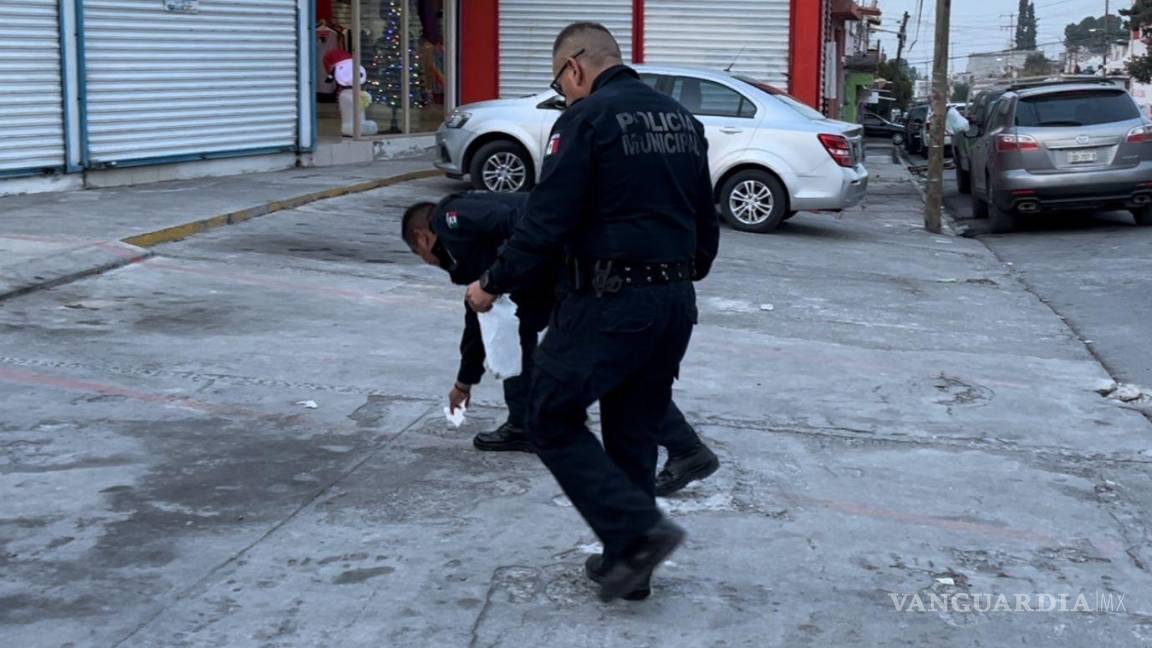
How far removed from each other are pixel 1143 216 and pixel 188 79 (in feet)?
35.9

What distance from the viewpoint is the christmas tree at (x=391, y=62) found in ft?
65.5

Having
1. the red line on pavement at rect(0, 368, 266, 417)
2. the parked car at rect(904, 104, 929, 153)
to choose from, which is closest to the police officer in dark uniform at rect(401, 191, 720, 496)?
the red line on pavement at rect(0, 368, 266, 417)

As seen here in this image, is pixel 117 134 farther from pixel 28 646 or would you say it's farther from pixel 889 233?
pixel 28 646

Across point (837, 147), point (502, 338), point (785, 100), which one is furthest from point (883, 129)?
point (502, 338)

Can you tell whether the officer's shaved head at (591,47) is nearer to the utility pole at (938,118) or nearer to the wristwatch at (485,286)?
the wristwatch at (485,286)

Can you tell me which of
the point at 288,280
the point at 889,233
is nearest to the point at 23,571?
the point at 288,280

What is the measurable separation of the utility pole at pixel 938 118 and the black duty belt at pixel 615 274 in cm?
1276

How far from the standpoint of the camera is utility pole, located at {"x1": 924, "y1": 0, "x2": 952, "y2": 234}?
16500 millimetres

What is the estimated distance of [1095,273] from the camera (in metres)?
13.1

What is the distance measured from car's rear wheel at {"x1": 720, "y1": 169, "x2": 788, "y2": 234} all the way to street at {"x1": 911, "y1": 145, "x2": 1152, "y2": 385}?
2.39 metres

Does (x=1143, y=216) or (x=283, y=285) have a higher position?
(x=1143, y=216)

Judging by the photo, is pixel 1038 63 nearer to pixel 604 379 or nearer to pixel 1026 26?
pixel 1026 26

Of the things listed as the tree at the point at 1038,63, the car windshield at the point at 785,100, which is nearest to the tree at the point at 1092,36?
the tree at the point at 1038,63

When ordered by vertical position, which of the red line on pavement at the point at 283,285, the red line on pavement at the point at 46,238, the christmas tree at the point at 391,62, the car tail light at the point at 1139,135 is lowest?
the red line on pavement at the point at 283,285
